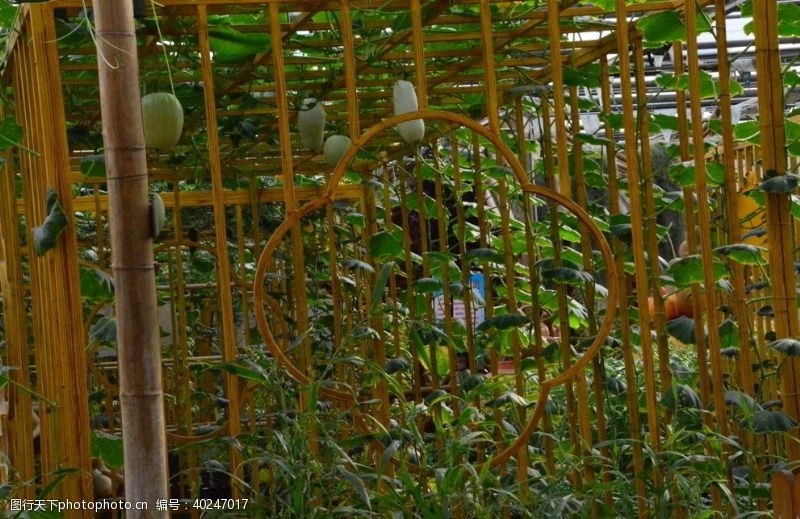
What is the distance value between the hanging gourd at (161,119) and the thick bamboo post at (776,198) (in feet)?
3.48

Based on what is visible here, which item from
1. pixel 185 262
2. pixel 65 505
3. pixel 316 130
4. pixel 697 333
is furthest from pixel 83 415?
pixel 185 262

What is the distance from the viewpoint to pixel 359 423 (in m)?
2.12

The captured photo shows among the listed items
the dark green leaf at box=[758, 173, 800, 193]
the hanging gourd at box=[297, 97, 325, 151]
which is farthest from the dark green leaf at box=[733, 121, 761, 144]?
the hanging gourd at box=[297, 97, 325, 151]

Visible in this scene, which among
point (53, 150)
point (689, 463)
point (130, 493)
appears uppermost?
point (53, 150)

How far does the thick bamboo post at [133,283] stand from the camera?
0.86 m

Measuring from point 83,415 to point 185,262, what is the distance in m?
4.99

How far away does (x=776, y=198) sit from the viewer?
206cm

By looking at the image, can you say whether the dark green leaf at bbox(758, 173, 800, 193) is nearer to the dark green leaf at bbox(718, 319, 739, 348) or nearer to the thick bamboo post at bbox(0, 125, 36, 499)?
the dark green leaf at bbox(718, 319, 739, 348)

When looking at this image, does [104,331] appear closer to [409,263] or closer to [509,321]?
[509,321]

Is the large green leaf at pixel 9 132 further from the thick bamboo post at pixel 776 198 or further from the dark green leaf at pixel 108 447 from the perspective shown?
the thick bamboo post at pixel 776 198

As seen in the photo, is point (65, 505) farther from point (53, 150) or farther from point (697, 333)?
point (697, 333)

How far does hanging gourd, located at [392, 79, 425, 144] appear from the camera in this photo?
86.7 inches

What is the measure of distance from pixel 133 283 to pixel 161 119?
40.3 inches

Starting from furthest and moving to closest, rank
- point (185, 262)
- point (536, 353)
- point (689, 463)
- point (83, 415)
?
1. point (185, 262)
2. point (536, 353)
3. point (689, 463)
4. point (83, 415)
